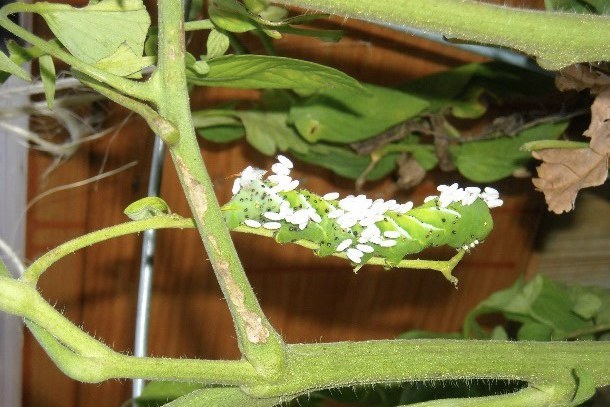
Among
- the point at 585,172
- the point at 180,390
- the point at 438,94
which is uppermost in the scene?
the point at 438,94

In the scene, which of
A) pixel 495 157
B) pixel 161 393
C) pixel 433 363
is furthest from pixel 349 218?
pixel 495 157

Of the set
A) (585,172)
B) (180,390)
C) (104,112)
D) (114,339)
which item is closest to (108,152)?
(104,112)

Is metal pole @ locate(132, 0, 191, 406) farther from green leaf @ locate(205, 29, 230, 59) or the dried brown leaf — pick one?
the dried brown leaf

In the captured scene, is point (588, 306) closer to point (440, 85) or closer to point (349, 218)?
point (440, 85)

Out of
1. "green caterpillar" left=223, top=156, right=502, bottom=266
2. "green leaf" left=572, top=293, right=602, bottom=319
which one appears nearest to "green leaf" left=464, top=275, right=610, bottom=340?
"green leaf" left=572, top=293, right=602, bottom=319

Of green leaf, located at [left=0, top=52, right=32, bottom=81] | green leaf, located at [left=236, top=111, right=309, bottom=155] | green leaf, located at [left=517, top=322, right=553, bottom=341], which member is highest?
green leaf, located at [left=236, top=111, right=309, bottom=155]

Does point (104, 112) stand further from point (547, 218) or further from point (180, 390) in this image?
point (547, 218)
